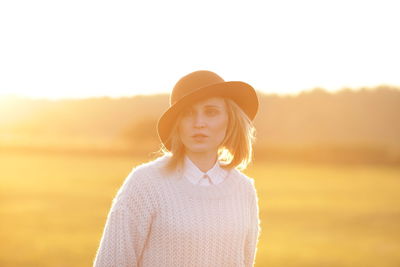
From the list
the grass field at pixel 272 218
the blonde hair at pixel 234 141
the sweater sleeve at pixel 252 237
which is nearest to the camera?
the blonde hair at pixel 234 141

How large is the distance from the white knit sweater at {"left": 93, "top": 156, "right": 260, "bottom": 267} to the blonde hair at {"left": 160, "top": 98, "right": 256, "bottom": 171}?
106 millimetres

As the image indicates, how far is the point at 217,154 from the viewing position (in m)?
3.41

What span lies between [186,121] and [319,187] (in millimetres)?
25906

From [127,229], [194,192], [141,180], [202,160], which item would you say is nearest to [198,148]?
[202,160]

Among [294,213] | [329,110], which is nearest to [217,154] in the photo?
[294,213]

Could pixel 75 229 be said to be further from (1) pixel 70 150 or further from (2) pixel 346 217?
(1) pixel 70 150

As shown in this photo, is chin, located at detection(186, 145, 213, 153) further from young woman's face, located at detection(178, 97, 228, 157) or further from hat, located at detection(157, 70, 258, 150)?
hat, located at detection(157, 70, 258, 150)

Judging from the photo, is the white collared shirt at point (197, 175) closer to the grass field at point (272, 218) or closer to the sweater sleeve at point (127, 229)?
the sweater sleeve at point (127, 229)

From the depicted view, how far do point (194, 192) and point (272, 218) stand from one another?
14.2 metres

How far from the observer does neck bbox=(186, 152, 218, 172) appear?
327cm

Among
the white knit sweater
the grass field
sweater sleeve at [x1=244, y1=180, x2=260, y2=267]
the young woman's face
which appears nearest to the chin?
the young woman's face

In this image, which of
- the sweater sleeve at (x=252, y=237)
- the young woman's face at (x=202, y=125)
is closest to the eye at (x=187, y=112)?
the young woman's face at (x=202, y=125)

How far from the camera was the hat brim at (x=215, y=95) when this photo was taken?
316 cm

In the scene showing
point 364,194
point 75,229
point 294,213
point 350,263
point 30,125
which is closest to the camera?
point 350,263
